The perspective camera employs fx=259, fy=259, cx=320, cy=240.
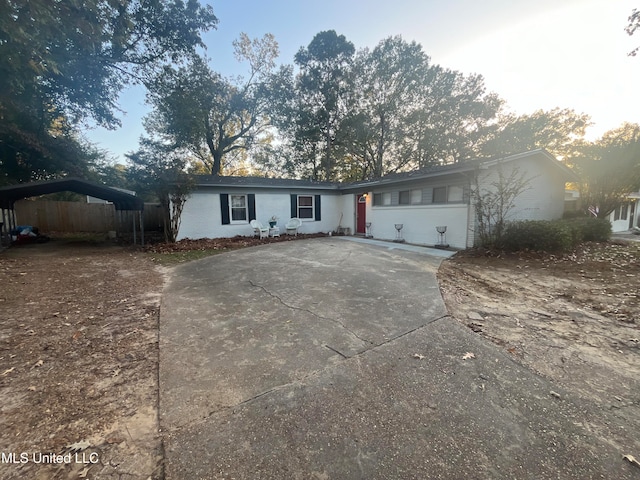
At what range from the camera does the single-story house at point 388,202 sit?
343 inches

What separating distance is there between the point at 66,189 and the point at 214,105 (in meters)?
10.0

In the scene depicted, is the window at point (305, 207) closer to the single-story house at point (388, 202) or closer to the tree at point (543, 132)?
the single-story house at point (388, 202)

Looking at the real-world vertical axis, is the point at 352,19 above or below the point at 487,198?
above

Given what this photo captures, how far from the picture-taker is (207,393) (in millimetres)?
2029

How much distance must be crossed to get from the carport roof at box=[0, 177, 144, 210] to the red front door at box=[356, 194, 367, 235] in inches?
370

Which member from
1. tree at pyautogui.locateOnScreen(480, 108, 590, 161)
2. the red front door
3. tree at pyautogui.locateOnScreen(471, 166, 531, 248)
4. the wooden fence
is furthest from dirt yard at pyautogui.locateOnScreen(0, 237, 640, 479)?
tree at pyautogui.locateOnScreen(480, 108, 590, 161)

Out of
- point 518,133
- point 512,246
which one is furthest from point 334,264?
point 518,133

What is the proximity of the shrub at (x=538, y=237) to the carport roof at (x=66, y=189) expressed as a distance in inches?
489

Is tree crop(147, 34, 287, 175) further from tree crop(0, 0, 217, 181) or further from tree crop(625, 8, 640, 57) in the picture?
tree crop(625, 8, 640, 57)

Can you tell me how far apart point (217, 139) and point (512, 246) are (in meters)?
20.5

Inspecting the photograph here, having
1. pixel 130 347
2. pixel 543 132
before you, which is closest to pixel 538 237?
pixel 130 347

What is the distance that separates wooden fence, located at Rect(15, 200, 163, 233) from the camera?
12.8 meters

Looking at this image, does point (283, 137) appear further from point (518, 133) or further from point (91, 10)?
point (518, 133)

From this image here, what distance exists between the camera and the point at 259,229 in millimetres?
11562
